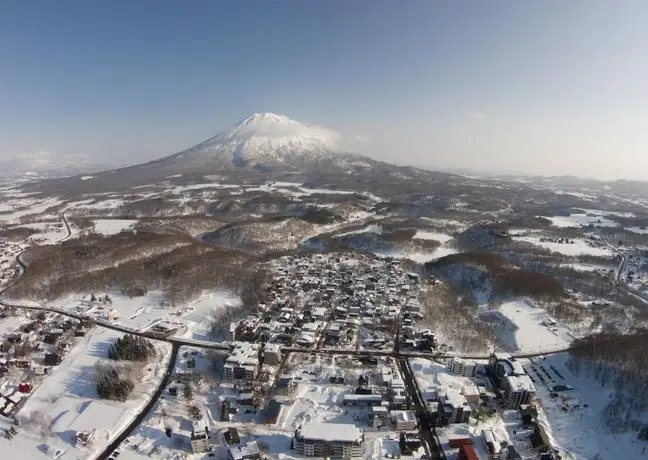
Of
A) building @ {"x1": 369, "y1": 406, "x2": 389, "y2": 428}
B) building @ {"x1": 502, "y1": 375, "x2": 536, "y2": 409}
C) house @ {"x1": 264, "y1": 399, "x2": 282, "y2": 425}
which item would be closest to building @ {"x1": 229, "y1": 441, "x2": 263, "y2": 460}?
house @ {"x1": 264, "y1": 399, "x2": 282, "y2": 425}

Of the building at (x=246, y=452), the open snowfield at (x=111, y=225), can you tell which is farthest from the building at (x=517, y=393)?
the open snowfield at (x=111, y=225)

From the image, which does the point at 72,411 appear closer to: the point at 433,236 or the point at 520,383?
the point at 520,383

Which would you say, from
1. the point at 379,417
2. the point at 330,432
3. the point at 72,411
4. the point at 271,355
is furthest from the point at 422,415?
the point at 72,411

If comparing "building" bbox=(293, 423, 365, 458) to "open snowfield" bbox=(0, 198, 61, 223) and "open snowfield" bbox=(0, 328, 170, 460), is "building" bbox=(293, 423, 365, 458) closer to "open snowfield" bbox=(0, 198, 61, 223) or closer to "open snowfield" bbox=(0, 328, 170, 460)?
"open snowfield" bbox=(0, 328, 170, 460)

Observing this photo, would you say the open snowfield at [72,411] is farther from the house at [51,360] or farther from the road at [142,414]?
the house at [51,360]

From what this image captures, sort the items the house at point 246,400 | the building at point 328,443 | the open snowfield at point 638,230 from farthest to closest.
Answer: the open snowfield at point 638,230
the house at point 246,400
the building at point 328,443

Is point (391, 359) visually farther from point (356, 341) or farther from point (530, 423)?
point (530, 423)
